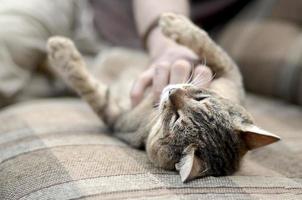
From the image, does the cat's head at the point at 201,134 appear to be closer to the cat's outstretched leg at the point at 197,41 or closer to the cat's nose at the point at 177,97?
the cat's nose at the point at 177,97

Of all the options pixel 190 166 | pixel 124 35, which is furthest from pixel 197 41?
pixel 124 35

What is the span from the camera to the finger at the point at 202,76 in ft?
4.23

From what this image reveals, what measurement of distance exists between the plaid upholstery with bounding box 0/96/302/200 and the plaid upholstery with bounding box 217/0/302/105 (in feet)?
1.35

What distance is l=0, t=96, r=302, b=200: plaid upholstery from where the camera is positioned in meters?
0.99

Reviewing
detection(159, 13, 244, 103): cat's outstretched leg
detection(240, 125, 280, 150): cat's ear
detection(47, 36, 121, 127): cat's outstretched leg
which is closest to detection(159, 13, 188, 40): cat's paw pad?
detection(159, 13, 244, 103): cat's outstretched leg

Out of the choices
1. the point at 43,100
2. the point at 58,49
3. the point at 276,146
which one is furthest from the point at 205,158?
the point at 43,100

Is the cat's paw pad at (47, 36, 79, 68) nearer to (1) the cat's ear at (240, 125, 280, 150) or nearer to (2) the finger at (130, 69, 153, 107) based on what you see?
(2) the finger at (130, 69, 153, 107)

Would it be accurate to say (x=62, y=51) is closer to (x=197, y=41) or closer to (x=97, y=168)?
(x=197, y=41)

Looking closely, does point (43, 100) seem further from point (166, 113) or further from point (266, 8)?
point (266, 8)

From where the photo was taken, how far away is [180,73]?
4.27 ft

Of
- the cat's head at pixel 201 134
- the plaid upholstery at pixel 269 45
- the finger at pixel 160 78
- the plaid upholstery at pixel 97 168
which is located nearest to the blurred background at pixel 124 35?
the plaid upholstery at pixel 269 45

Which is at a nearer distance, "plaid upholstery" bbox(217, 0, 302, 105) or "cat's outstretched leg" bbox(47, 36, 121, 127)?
"cat's outstretched leg" bbox(47, 36, 121, 127)

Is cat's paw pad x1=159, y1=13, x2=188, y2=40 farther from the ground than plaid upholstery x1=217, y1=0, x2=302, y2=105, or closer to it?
farther from the ground

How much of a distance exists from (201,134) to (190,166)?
0.34 ft
